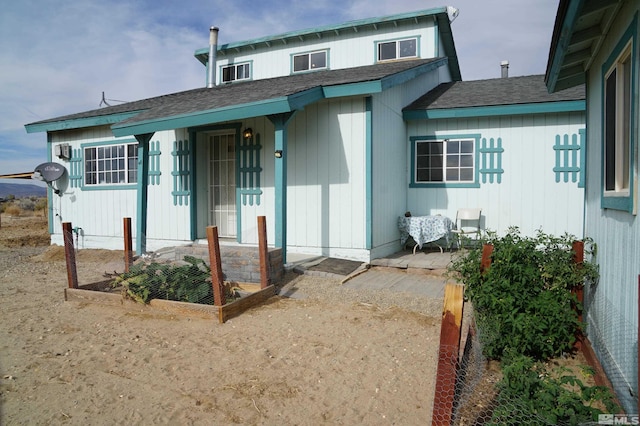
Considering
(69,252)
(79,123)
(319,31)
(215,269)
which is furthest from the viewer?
(319,31)

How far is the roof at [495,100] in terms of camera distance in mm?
8414

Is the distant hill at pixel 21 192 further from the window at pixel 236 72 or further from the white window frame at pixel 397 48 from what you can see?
the white window frame at pixel 397 48

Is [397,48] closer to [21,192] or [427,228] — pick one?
[427,228]

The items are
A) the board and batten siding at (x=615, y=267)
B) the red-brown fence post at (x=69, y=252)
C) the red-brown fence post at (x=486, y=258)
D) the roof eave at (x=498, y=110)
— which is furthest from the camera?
the roof eave at (x=498, y=110)

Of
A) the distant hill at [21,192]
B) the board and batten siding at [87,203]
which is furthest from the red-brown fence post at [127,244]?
the distant hill at [21,192]

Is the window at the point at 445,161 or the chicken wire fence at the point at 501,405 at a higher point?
the window at the point at 445,161

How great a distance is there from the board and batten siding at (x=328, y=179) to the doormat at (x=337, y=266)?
28 centimetres

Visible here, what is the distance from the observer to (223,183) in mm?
9617

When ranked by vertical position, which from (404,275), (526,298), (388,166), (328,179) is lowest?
(404,275)

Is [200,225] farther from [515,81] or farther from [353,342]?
[515,81]

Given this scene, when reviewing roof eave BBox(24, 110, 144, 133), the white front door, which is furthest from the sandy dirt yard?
roof eave BBox(24, 110, 144, 133)

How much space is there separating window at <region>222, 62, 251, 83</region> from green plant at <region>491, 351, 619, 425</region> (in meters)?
Result: 12.5

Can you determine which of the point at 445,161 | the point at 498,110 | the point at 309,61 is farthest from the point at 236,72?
the point at 498,110

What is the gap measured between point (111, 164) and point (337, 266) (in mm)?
6604
